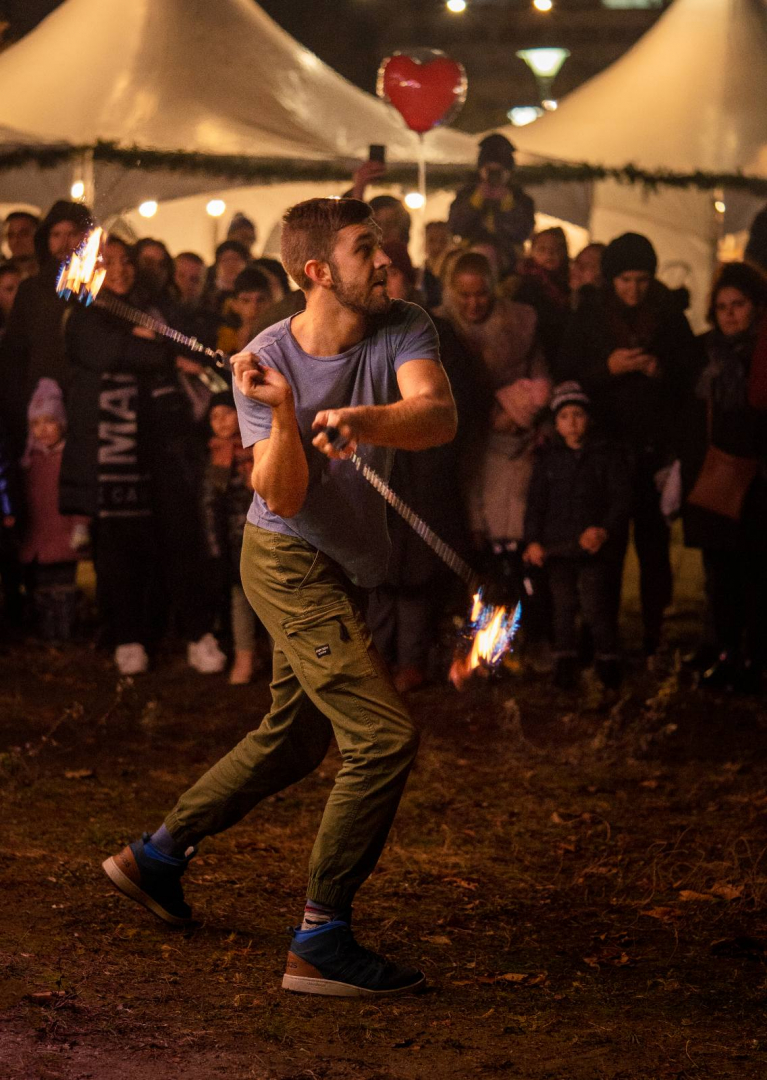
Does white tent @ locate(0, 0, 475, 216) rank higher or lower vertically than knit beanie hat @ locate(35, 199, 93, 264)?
higher

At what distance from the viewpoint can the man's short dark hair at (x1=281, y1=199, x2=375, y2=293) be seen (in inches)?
152

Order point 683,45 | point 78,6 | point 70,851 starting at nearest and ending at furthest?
point 70,851, point 78,6, point 683,45

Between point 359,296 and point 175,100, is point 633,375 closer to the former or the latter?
point 175,100

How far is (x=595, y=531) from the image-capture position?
7.40 meters

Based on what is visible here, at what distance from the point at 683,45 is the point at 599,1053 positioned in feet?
34.4

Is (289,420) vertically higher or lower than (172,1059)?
higher

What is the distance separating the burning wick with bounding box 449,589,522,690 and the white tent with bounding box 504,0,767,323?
22.9 feet

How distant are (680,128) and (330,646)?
29.7ft

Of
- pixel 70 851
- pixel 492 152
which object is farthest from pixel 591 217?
pixel 70 851

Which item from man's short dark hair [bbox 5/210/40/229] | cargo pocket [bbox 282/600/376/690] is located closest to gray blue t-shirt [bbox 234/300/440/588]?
cargo pocket [bbox 282/600/376/690]

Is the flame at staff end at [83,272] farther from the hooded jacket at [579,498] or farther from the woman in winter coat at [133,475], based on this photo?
the hooded jacket at [579,498]

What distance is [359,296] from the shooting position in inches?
152

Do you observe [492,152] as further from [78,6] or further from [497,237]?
[78,6]

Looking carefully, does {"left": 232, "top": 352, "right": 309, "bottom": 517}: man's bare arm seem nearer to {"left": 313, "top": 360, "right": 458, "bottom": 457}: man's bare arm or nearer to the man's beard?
{"left": 313, "top": 360, "right": 458, "bottom": 457}: man's bare arm
